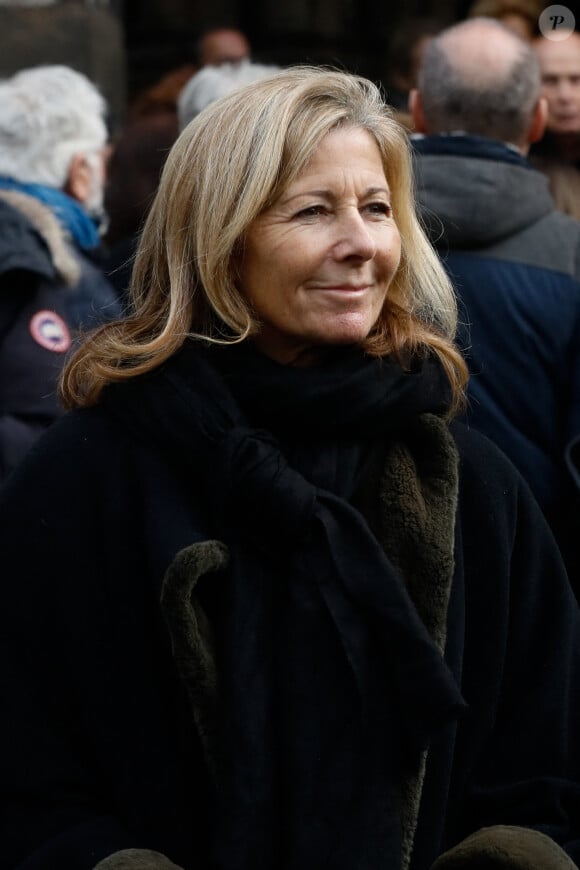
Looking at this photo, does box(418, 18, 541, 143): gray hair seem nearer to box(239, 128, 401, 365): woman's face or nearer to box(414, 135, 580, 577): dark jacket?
box(414, 135, 580, 577): dark jacket

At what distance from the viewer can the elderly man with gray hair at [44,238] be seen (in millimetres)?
3613

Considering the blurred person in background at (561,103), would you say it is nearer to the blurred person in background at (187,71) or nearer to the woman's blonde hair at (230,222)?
the blurred person in background at (187,71)

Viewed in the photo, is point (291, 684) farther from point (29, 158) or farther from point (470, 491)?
point (29, 158)

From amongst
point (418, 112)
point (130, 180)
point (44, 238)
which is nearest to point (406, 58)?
point (130, 180)

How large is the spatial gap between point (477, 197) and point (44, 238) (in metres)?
1.10

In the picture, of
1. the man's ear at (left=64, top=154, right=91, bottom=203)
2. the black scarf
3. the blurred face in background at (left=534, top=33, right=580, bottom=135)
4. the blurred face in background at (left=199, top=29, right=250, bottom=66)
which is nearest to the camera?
the black scarf

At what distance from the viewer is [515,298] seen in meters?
3.43

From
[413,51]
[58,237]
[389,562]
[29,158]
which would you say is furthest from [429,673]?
[413,51]

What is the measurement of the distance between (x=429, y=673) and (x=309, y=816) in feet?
0.89

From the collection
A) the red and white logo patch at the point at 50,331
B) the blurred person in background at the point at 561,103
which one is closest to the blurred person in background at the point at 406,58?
the blurred person in background at the point at 561,103

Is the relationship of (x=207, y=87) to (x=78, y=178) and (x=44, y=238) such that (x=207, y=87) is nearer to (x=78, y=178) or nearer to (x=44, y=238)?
(x=78, y=178)

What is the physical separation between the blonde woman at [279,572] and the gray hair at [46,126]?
6.81 feet

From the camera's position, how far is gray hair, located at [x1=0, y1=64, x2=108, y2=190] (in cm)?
437

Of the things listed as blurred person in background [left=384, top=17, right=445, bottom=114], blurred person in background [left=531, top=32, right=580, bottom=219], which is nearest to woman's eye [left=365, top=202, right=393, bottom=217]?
blurred person in background [left=531, top=32, right=580, bottom=219]
